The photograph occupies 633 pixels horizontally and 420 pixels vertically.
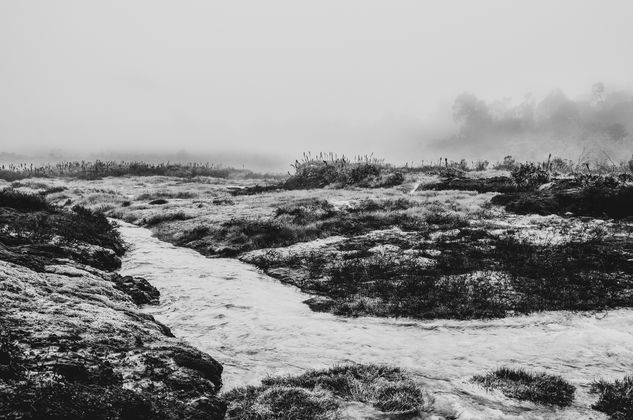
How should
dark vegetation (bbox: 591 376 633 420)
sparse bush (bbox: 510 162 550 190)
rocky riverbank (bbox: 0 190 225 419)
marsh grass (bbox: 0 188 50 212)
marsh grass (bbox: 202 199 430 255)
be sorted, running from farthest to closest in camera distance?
sparse bush (bbox: 510 162 550 190) → marsh grass (bbox: 202 199 430 255) → marsh grass (bbox: 0 188 50 212) → dark vegetation (bbox: 591 376 633 420) → rocky riverbank (bbox: 0 190 225 419)

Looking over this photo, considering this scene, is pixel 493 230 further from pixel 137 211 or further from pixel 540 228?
pixel 137 211

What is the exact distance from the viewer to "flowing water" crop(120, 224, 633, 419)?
880 centimetres

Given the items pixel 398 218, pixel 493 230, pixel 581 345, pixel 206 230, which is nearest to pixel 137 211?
pixel 206 230

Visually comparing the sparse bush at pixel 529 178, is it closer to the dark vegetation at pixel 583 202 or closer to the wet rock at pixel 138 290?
the dark vegetation at pixel 583 202

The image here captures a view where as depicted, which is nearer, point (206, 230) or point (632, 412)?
point (632, 412)

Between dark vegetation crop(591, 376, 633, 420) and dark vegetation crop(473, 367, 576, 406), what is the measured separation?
1.60ft

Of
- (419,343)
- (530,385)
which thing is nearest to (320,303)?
(419,343)

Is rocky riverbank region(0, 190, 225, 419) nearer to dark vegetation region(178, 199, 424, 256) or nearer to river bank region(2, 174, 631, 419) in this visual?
river bank region(2, 174, 631, 419)

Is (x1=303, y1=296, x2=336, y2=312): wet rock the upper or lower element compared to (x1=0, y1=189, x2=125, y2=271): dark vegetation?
lower

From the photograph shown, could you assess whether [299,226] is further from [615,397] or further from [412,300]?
[615,397]

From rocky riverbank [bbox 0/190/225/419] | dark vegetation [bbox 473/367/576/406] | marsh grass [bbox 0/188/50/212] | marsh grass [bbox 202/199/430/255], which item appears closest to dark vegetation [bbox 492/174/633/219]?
marsh grass [bbox 202/199/430/255]

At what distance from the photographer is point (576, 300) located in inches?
576

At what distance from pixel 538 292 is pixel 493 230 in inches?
484

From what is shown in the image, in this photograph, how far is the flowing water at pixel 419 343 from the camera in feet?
28.9
